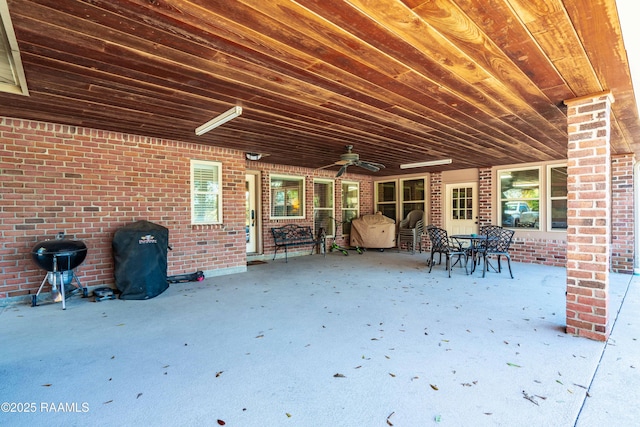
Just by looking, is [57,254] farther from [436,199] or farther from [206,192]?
[436,199]

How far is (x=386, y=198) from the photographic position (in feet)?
34.1

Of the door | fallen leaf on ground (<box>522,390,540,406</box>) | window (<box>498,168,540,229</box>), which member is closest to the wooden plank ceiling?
fallen leaf on ground (<box>522,390,540,406</box>)

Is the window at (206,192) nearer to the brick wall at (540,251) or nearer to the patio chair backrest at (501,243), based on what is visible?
the patio chair backrest at (501,243)

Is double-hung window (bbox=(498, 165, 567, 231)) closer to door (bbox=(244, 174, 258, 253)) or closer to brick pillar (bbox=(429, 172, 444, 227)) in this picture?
brick pillar (bbox=(429, 172, 444, 227))

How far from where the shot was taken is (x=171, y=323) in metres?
3.40

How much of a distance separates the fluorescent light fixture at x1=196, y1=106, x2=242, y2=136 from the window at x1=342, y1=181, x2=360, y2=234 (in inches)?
234

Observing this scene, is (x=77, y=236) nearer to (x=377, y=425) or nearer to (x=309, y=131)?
(x=309, y=131)

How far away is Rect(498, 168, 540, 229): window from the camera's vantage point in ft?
24.2

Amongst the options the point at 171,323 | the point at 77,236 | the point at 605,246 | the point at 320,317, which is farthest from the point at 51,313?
the point at 605,246

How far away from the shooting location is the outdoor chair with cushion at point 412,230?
9.20 metres

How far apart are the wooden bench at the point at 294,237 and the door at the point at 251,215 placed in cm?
48

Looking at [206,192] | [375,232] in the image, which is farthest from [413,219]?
[206,192]

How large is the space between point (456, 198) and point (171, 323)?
314 inches

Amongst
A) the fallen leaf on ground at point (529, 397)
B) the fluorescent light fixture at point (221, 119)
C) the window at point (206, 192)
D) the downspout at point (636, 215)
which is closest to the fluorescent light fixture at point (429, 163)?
the downspout at point (636, 215)
